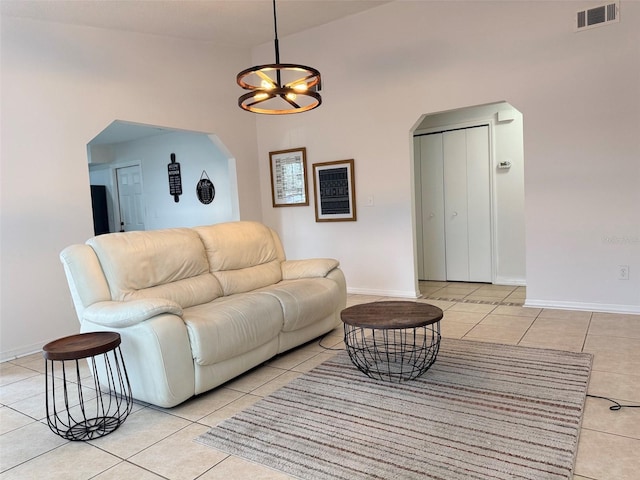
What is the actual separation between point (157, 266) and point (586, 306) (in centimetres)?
370

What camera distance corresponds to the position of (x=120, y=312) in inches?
93.9

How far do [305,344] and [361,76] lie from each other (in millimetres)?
3153

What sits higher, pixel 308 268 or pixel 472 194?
pixel 472 194

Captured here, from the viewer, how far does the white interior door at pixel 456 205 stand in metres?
5.34

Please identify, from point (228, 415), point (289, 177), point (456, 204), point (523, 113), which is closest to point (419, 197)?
point (456, 204)

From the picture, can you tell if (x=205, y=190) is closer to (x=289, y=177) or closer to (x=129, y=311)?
(x=289, y=177)

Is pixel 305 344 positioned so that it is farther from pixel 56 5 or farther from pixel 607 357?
pixel 56 5

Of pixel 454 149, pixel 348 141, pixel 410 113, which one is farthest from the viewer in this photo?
pixel 454 149

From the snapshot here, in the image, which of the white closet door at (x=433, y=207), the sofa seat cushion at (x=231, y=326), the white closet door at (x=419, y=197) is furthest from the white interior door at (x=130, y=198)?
the sofa seat cushion at (x=231, y=326)

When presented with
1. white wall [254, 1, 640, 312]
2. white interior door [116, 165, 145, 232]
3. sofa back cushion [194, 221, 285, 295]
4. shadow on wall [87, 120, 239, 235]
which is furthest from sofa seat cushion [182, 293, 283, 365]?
white interior door [116, 165, 145, 232]

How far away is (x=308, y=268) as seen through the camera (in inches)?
148

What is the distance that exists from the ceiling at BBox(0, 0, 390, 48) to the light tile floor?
9.62 ft

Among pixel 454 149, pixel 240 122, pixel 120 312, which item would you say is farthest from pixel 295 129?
pixel 120 312

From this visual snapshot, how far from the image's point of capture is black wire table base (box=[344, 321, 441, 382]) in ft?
8.77
